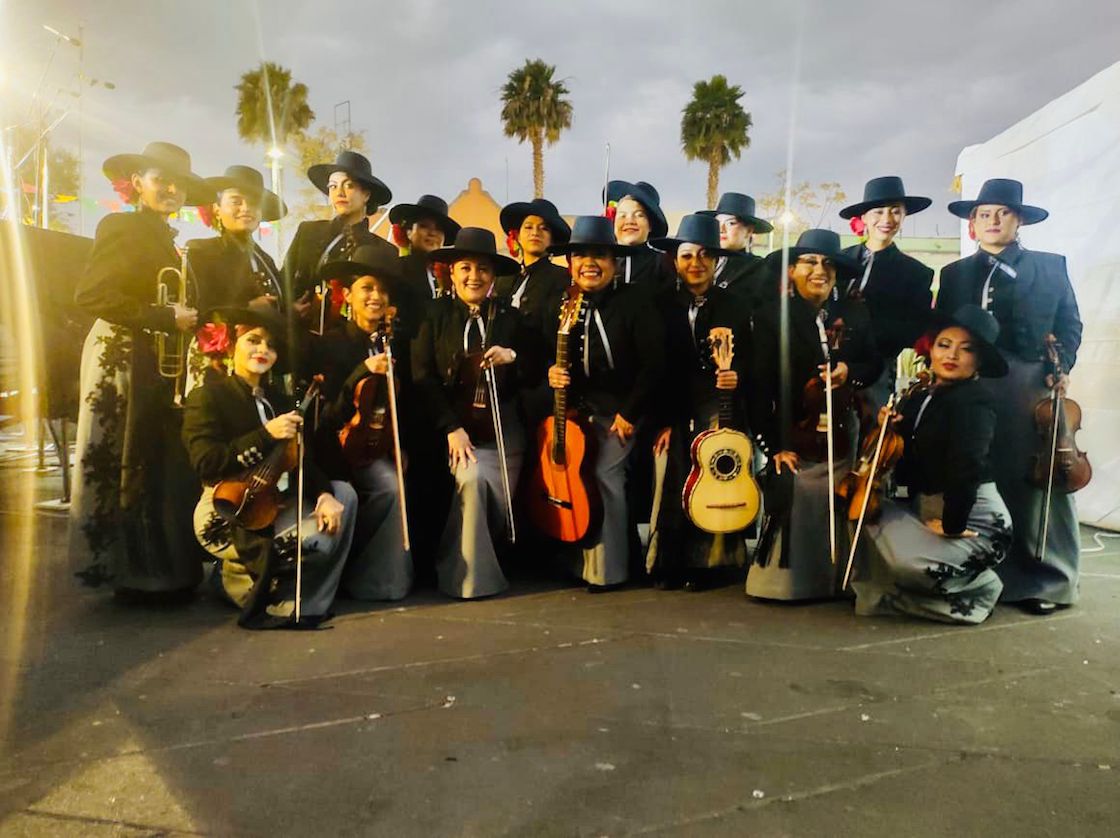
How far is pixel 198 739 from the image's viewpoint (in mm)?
2842

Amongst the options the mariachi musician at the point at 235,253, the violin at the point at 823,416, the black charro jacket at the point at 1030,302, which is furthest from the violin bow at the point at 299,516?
the black charro jacket at the point at 1030,302

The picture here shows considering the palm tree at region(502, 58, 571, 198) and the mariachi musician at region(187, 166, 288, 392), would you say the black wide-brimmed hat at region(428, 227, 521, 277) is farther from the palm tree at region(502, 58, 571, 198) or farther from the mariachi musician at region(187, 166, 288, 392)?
the palm tree at region(502, 58, 571, 198)

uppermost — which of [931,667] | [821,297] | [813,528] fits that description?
[821,297]

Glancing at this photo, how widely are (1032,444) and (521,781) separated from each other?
3.55m

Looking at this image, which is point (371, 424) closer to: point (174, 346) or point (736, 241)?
point (174, 346)

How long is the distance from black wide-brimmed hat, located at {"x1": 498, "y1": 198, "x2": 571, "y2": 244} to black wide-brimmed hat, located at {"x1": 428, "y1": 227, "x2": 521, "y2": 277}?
56cm

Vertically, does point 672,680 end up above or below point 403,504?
below

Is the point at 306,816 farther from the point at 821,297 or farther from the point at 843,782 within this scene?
the point at 821,297

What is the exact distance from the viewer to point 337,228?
17.6ft

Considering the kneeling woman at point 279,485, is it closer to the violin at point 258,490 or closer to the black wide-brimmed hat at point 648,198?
the violin at point 258,490

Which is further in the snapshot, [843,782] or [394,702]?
[394,702]

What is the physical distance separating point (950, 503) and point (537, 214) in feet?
9.75

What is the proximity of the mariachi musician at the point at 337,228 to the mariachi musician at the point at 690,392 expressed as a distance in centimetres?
180

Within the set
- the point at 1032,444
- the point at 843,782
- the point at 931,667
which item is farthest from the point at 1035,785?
the point at 1032,444
